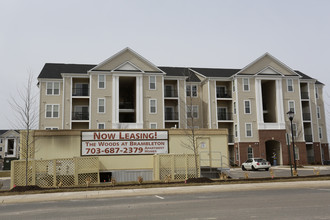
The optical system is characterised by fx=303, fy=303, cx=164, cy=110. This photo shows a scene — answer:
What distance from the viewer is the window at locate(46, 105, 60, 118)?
40.8 meters

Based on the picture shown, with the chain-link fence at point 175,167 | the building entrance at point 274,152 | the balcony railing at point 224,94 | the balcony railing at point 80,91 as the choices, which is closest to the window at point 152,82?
the balcony railing at point 80,91

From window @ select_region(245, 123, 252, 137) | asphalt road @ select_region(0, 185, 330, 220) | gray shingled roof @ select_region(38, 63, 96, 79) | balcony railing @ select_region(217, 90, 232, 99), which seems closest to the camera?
asphalt road @ select_region(0, 185, 330, 220)

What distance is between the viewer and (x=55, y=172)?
1841 cm

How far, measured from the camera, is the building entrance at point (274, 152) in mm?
42259

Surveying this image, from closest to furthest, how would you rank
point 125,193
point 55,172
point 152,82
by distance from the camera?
point 125,193 → point 55,172 → point 152,82

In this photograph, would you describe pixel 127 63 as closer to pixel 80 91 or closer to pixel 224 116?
pixel 80 91

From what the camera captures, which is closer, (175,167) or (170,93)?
(175,167)

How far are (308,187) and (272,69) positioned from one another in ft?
97.5

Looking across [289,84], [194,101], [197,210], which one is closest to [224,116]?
[194,101]

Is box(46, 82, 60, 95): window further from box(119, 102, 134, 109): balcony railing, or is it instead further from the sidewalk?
the sidewalk

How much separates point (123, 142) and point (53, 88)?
2424cm

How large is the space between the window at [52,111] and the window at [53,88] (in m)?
1.92

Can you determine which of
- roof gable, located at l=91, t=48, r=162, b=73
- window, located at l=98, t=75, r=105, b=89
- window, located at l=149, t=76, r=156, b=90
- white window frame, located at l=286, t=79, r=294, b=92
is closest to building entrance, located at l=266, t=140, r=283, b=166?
white window frame, located at l=286, t=79, r=294, b=92

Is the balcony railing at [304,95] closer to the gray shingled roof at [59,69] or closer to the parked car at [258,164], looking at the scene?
the parked car at [258,164]
